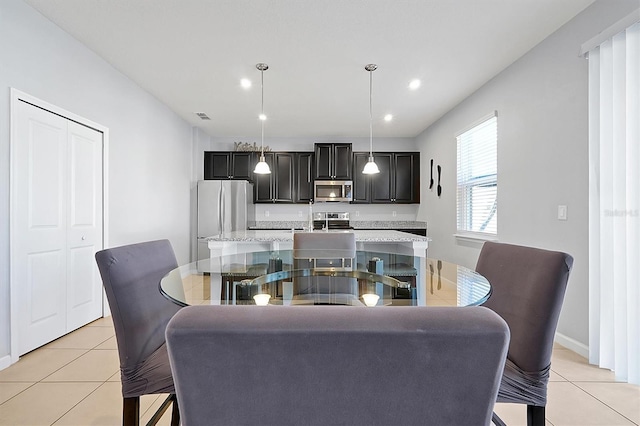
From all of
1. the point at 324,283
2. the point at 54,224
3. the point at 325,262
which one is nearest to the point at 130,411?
the point at 324,283

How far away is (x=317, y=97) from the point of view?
4461mm

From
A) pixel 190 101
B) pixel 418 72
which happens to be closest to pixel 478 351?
pixel 418 72

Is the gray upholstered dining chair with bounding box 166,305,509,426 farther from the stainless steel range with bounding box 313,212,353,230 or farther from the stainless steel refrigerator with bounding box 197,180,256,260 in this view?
the stainless steel range with bounding box 313,212,353,230

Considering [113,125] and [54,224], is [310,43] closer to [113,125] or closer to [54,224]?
[113,125]

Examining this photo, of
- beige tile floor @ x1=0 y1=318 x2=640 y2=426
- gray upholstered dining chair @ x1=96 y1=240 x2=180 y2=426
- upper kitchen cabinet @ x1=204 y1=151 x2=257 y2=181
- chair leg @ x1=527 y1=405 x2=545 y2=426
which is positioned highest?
upper kitchen cabinet @ x1=204 y1=151 x2=257 y2=181

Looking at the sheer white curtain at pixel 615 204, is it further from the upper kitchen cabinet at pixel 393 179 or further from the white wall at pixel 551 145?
the upper kitchen cabinet at pixel 393 179

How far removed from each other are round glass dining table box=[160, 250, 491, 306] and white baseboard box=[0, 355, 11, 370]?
157 centimetres

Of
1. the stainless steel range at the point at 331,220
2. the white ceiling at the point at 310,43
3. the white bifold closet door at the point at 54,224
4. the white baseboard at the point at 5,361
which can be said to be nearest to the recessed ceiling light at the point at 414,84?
the white ceiling at the point at 310,43

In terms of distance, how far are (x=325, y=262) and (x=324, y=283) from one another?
1.82 ft

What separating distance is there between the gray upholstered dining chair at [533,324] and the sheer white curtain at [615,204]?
148 centimetres

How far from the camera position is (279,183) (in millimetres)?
6539

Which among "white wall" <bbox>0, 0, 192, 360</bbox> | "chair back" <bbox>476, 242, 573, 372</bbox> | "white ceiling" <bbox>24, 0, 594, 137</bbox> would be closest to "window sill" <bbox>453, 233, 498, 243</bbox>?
"white ceiling" <bbox>24, 0, 594, 137</bbox>

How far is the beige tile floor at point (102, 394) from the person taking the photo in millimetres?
1840

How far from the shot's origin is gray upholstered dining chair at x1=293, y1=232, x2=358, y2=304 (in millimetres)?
1713
